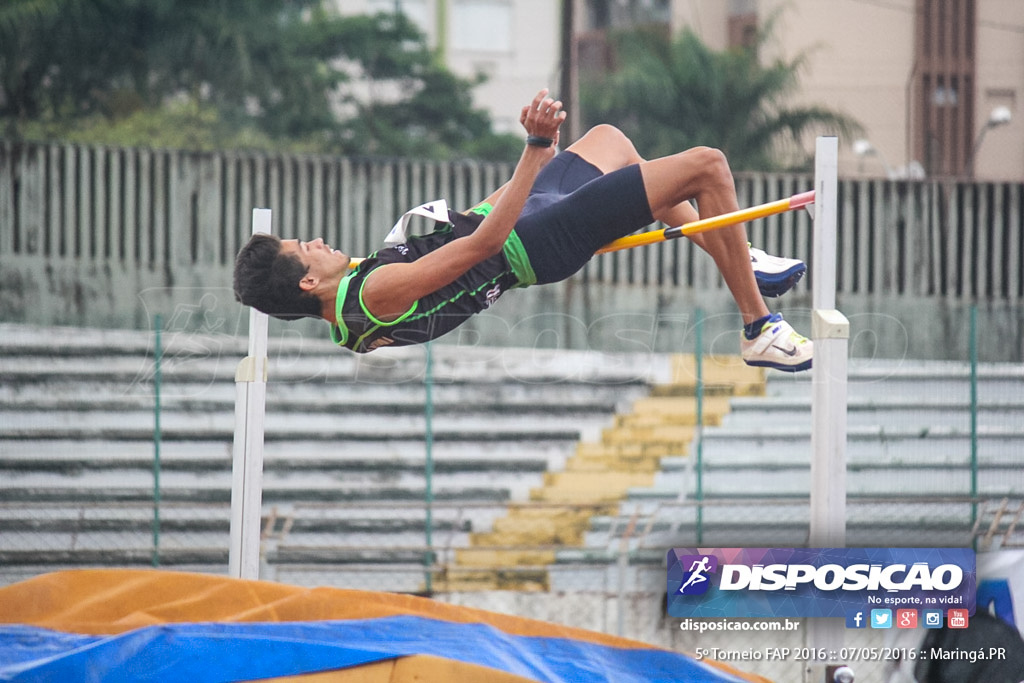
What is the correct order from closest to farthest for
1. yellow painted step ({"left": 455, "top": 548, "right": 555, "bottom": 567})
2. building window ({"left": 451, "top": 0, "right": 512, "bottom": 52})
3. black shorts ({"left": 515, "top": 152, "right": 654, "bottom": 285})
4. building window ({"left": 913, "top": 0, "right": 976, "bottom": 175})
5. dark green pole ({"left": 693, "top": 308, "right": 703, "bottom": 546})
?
black shorts ({"left": 515, "top": 152, "right": 654, "bottom": 285}) < dark green pole ({"left": 693, "top": 308, "right": 703, "bottom": 546}) < yellow painted step ({"left": 455, "top": 548, "right": 555, "bottom": 567}) < building window ({"left": 913, "top": 0, "right": 976, "bottom": 175}) < building window ({"left": 451, "top": 0, "right": 512, "bottom": 52})

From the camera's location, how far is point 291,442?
7.41 meters

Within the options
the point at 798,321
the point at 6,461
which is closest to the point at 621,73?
the point at 798,321

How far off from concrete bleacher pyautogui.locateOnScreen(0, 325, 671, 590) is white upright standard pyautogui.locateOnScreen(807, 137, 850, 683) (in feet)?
10.2

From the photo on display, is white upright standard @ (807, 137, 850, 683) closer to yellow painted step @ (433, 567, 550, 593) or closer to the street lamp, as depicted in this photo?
yellow painted step @ (433, 567, 550, 593)

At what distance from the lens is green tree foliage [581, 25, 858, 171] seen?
13.2m

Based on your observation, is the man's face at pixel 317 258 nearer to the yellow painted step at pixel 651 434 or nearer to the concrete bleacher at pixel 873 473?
the concrete bleacher at pixel 873 473

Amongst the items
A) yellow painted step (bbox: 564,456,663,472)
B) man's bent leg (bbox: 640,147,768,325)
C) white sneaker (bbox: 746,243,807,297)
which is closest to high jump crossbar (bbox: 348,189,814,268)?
man's bent leg (bbox: 640,147,768,325)

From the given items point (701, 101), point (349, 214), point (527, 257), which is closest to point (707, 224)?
point (527, 257)

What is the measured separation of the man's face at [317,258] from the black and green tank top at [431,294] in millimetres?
55

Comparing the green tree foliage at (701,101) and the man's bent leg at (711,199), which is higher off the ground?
the green tree foliage at (701,101)

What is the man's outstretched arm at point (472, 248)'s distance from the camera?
2838mm

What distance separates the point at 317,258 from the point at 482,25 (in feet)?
52.8

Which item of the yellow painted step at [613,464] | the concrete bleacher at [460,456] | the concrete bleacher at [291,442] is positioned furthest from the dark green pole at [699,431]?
the concrete bleacher at [291,442]

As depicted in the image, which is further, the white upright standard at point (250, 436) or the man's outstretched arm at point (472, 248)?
the white upright standard at point (250, 436)
